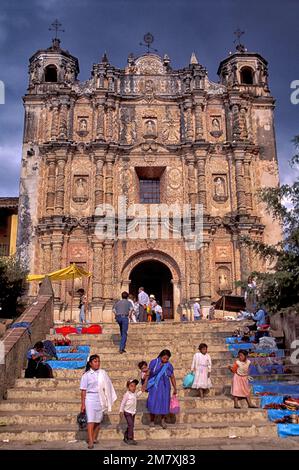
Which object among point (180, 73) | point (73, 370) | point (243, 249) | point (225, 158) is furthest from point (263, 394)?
point (180, 73)

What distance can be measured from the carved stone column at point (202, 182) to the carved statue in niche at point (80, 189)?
200 inches

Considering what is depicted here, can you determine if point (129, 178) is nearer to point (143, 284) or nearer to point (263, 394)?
point (143, 284)

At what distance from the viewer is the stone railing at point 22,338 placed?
27.9ft

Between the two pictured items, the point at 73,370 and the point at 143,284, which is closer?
the point at 73,370

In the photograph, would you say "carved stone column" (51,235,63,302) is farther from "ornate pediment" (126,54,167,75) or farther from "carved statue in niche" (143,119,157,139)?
"ornate pediment" (126,54,167,75)

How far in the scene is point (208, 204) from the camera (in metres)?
20.7

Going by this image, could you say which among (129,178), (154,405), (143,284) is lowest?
(154,405)

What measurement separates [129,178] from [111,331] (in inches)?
383

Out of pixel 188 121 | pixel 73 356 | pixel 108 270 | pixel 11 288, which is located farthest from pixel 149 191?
pixel 73 356

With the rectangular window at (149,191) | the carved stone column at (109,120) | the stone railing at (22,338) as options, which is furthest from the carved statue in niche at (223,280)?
the stone railing at (22,338)

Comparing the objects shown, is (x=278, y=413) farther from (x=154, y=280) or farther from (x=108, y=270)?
(x=154, y=280)

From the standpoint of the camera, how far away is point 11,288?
17.7 m

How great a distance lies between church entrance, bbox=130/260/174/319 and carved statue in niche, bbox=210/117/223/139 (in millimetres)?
6636
